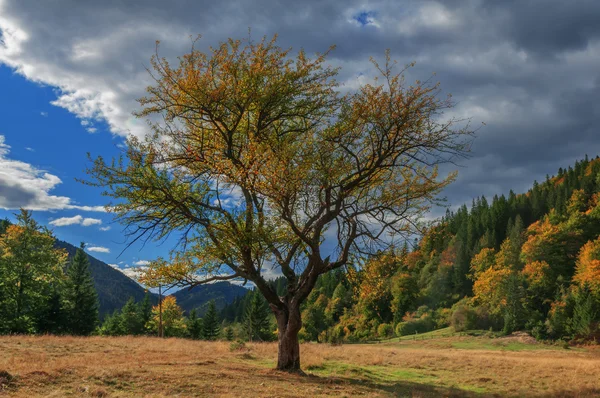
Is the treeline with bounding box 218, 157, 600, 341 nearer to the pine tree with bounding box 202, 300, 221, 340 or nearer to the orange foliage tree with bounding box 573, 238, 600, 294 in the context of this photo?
the orange foliage tree with bounding box 573, 238, 600, 294

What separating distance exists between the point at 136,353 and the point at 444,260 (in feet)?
451

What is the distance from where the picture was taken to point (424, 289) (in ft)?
419

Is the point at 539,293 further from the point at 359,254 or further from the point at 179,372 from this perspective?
the point at 179,372

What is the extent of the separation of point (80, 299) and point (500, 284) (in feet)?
274

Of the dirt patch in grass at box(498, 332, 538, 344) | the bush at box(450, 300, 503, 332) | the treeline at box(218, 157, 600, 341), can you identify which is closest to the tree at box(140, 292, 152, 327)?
the treeline at box(218, 157, 600, 341)

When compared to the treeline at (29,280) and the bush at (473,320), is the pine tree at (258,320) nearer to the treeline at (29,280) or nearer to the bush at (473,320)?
the treeline at (29,280)

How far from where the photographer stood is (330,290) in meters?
146

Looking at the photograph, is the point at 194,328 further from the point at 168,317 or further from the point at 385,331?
the point at 385,331

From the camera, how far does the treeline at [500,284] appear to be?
80.2 metres

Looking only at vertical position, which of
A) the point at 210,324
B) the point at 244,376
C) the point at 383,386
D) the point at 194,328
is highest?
the point at 244,376

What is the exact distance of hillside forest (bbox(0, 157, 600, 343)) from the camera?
44.7 meters

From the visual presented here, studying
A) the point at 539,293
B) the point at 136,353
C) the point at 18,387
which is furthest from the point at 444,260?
the point at 18,387

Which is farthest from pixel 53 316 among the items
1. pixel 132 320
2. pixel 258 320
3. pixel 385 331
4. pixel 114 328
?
pixel 385 331

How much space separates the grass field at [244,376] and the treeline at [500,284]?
1016 inches
